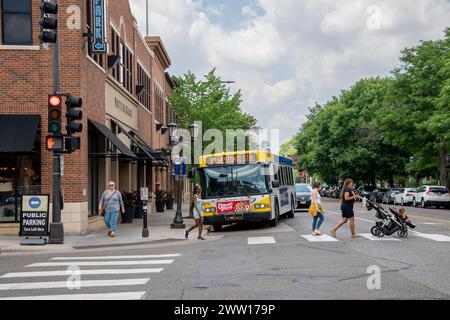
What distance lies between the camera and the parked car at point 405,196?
1844 inches

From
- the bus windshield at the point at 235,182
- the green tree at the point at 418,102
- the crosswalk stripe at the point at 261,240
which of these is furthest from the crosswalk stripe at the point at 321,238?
the green tree at the point at 418,102

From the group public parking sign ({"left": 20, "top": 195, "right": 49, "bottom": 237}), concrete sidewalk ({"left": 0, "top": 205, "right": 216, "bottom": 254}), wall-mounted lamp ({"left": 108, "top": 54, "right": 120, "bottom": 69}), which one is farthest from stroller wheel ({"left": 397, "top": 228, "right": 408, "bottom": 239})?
wall-mounted lamp ({"left": 108, "top": 54, "right": 120, "bottom": 69})

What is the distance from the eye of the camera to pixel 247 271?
424 inches

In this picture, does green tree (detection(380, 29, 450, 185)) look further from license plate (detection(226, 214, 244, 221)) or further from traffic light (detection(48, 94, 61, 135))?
traffic light (detection(48, 94, 61, 135))

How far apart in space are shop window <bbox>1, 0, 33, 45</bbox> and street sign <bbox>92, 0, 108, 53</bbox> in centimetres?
232

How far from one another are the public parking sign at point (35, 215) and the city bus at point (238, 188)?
6.02 meters

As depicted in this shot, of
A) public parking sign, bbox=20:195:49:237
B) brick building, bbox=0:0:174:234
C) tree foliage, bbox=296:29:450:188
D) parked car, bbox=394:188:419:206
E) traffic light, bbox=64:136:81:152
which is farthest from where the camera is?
parked car, bbox=394:188:419:206

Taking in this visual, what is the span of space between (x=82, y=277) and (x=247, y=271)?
9.40 ft

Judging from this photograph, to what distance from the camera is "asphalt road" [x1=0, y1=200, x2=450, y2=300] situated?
864 centimetres

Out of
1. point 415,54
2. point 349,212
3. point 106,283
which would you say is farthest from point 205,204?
point 415,54

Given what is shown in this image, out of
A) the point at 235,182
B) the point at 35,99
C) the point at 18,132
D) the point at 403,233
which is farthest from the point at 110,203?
the point at 403,233

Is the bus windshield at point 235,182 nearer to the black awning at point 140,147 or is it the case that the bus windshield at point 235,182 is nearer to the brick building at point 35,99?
the brick building at point 35,99

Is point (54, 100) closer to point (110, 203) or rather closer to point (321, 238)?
point (110, 203)
